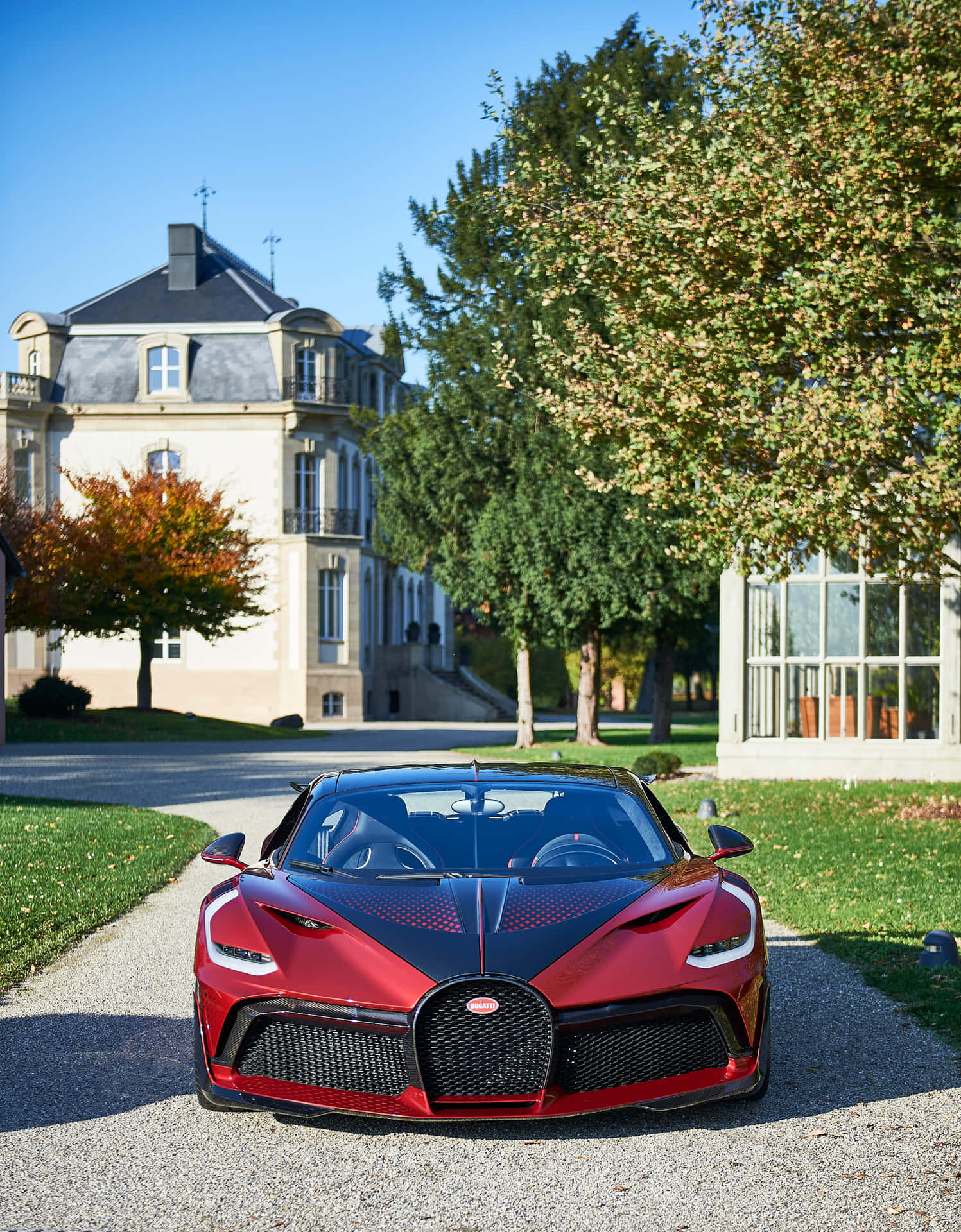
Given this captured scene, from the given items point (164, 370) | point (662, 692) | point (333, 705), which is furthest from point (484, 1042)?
point (164, 370)

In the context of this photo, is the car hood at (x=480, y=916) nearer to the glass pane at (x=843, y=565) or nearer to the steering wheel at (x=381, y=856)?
the steering wheel at (x=381, y=856)

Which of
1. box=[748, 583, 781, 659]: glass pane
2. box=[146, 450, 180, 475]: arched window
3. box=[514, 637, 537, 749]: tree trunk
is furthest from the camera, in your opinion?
box=[146, 450, 180, 475]: arched window

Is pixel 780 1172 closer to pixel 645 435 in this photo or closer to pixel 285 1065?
pixel 285 1065

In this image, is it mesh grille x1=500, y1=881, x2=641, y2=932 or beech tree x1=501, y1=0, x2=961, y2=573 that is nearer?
mesh grille x1=500, y1=881, x2=641, y2=932

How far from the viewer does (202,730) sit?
116 ft

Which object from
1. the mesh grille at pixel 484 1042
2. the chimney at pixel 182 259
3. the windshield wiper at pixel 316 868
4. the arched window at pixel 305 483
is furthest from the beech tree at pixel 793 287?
the chimney at pixel 182 259

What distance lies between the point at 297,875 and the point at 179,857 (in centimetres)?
725

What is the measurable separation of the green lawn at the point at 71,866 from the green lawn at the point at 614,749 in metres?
6.50

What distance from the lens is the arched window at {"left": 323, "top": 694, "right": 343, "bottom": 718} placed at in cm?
4684

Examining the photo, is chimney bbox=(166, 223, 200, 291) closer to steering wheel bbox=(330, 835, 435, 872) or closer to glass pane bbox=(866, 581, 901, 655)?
glass pane bbox=(866, 581, 901, 655)

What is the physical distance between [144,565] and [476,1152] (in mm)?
31078

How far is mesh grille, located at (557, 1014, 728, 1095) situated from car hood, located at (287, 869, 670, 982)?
0.95 ft

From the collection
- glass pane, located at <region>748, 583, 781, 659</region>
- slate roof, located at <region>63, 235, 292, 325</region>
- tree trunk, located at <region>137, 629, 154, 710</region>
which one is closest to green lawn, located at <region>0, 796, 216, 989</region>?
glass pane, located at <region>748, 583, 781, 659</region>

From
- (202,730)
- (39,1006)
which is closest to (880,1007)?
(39,1006)
